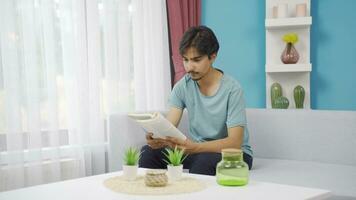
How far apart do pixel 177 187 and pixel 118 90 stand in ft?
4.99

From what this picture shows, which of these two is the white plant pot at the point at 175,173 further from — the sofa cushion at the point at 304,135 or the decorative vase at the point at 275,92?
the decorative vase at the point at 275,92

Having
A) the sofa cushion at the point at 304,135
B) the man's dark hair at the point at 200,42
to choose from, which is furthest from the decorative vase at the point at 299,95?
the man's dark hair at the point at 200,42

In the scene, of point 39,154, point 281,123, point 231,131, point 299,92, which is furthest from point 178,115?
point 299,92

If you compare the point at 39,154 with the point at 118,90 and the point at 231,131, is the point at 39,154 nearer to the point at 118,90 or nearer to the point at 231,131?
the point at 118,90

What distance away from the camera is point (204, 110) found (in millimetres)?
2252

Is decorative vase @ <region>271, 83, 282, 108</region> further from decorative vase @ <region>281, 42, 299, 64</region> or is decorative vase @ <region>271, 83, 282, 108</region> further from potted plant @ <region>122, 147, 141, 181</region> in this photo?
potted plant @ <region>122, 147, 141, 181</region>

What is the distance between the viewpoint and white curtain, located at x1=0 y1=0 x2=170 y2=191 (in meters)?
2.31

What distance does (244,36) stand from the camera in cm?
346

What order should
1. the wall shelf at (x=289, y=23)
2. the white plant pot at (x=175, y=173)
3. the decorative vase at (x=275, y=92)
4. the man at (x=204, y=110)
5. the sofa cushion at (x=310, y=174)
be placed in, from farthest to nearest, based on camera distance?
the decorative vase at (x=275, y=92), the wall shelf at (x=289, y=23), the man at (x=204, y=110), the sofa cushion at (x=310, y=174), the white plant pot at (x=175, y=173)

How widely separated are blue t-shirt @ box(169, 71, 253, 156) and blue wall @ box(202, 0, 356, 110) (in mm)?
1178

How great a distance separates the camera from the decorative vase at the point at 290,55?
3.13 metres

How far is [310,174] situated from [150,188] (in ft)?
3.20

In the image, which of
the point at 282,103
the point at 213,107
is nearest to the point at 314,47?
the point at 282,103

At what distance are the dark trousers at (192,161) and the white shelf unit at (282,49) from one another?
3.80 feet
